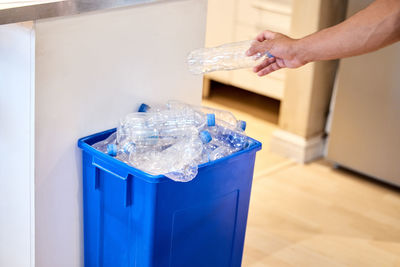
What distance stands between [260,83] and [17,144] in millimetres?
1980

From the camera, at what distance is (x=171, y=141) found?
1756 mm

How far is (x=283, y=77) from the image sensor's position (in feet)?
10.8

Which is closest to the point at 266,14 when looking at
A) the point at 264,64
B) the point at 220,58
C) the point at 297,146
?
the point at 297,146

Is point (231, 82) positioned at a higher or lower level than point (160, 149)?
lower

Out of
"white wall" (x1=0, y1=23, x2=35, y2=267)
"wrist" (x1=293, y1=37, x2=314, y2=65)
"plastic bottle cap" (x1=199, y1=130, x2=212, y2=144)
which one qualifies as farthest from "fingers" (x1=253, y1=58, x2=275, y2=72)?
"white wall" (x1=0, y1=23, x2=35, y2=267)

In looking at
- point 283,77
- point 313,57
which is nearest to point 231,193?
point 313,57

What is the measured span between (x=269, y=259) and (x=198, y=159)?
76 centimetres

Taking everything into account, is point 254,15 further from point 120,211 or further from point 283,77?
point 120,211

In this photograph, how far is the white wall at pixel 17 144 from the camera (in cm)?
154

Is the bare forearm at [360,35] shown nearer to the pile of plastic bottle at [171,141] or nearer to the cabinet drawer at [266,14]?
the pile of plastic bottle at [171,141]

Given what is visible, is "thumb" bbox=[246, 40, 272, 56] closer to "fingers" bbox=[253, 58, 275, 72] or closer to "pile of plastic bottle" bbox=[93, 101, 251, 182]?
"fingers" bbox=[253, 58, 275, 72]

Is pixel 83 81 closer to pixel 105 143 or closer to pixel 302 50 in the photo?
pixel 105 143

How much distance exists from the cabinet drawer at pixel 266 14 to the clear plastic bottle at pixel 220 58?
1.24 meters

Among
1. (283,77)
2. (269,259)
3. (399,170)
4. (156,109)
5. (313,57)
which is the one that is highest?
(313,57)
